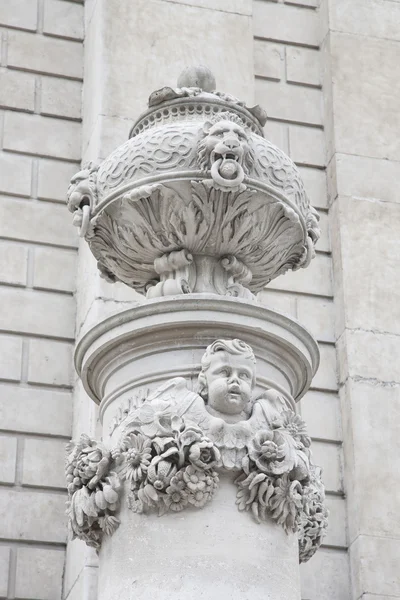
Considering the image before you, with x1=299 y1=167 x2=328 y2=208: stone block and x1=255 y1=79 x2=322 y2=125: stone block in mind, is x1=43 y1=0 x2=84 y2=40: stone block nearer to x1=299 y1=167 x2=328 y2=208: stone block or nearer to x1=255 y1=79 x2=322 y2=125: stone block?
x1=255 y1=79 x2=322 y2=125: stone block

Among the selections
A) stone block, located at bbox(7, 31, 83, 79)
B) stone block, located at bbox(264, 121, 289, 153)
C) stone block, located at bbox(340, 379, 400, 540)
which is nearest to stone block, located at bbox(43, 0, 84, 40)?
stone block, located at bbox(7, 31, 83, 79)

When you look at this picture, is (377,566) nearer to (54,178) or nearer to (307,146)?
(307,146)

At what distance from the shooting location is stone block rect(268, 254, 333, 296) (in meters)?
15.8

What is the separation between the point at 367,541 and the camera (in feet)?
46.1

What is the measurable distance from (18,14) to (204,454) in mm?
10170

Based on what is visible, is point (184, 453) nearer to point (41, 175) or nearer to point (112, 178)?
point (112, 178)

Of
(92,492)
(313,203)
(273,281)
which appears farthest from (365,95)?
(92,492)

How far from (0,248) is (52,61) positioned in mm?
2652

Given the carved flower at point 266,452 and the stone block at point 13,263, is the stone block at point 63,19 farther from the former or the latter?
the carved flower at point 266,452

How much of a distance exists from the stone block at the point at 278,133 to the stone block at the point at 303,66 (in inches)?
28.6

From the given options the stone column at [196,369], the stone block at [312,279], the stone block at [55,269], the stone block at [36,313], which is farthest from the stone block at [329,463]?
the stone column at [196,369]

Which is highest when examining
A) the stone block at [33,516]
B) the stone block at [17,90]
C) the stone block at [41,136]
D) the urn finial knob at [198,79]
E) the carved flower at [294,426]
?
the stone block at [17,90]

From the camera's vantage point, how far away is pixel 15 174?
1585 cm

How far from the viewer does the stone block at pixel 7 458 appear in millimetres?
14195
